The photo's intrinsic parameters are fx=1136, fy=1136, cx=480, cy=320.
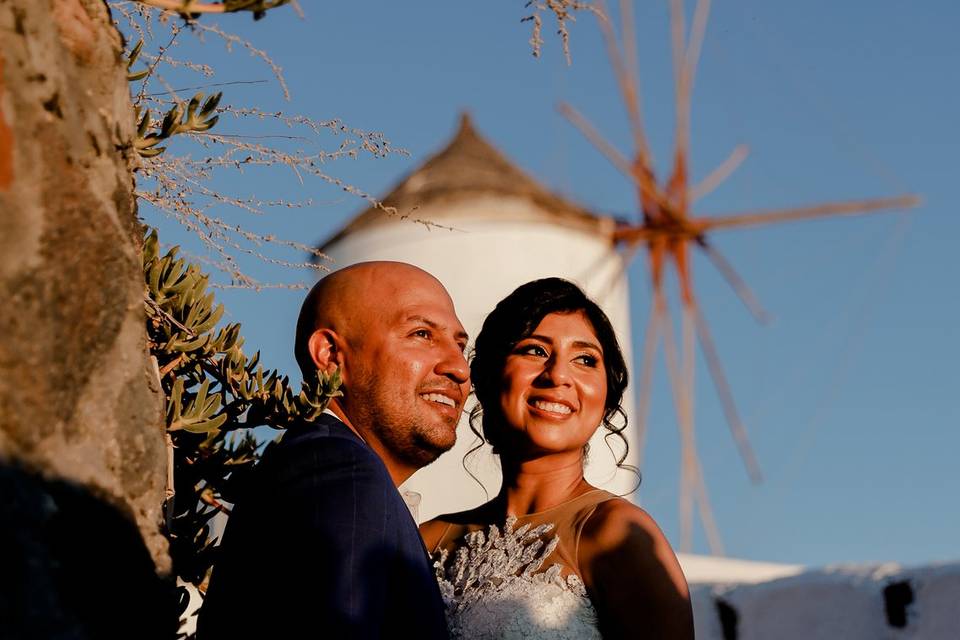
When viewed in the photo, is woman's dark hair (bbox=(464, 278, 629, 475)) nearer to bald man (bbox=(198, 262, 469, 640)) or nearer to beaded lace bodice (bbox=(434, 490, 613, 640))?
beaded lace bodice (bbox=(434, 490, 613, 640))

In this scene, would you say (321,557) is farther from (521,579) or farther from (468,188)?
(468,188)

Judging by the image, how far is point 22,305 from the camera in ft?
4.11

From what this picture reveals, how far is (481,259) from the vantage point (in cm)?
1284

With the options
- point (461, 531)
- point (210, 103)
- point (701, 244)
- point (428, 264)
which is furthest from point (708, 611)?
point (701, 244)

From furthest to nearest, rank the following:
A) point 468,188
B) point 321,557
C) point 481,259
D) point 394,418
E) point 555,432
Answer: point 468,188 < point 481,259 < point 555,432 < point 394,418 < point 321,557

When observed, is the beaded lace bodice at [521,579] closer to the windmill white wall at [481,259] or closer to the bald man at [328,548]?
the bald man at [328,548]

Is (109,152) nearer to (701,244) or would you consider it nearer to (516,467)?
(516,467)

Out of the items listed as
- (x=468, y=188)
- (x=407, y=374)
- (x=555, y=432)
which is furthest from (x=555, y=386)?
(x=468, y=188)

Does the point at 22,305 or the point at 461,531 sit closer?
the point at 22,305

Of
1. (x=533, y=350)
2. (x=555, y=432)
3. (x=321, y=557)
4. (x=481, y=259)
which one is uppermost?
(x=481, y=259)

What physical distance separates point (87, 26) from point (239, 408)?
0.97 meters

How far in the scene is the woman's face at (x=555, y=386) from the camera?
3154 mm

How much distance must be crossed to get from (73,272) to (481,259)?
1152cm

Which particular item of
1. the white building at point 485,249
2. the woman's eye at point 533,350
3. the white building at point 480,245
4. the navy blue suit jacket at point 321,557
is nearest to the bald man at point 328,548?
the navy blue suit jacket at point 321,557
